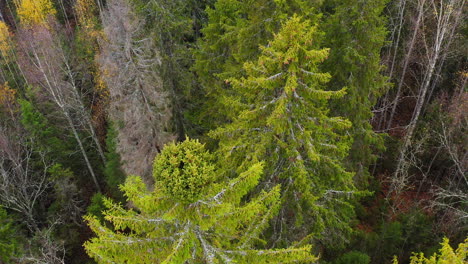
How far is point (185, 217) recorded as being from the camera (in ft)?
17.4

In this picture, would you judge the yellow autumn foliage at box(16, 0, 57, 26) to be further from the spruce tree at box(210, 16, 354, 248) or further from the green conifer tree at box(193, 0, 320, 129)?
the spruce tree at box(210, 16, 354, 248)

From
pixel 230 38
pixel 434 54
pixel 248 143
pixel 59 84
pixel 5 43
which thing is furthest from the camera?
pixel 5 43

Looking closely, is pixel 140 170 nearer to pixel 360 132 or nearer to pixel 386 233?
pixel 360 132

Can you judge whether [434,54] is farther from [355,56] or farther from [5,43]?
[5,43]

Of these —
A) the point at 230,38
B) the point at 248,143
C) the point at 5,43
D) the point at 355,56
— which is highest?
the point at 5,43

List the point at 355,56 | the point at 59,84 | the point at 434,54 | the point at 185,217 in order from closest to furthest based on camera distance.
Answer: the point at 185,217 → the point at 355,56 → the point at 434,54 → the point at 59,84

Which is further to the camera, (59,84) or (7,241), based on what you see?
(59,84)

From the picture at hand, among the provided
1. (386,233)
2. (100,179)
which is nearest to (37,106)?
(100,179)

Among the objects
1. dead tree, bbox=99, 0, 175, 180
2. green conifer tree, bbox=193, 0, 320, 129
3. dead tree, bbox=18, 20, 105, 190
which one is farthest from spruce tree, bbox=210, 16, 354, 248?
dead tree, bbox=18, 20, 105, 190

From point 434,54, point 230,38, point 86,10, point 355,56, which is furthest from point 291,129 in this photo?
point 86,10

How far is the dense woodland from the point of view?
5.59 m

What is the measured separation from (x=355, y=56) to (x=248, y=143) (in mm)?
5383

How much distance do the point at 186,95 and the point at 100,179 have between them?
484 inches

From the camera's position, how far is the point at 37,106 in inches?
888
